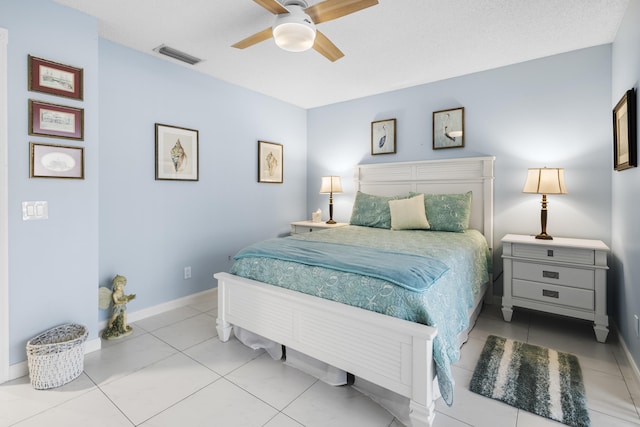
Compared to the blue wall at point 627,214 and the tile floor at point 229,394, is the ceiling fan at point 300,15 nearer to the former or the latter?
→ the blue wall at point 627,214

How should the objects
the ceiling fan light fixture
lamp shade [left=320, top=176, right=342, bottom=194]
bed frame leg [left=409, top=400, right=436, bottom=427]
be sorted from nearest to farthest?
1. bed frame leg [left=409, top=400, right=436, bottom=427]
2. the ceiling fan light fixture
3. lamp shade [left=320, top=176, right=342, bottom=194]

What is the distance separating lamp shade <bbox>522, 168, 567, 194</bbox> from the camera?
272cm

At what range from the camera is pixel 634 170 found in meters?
2.03

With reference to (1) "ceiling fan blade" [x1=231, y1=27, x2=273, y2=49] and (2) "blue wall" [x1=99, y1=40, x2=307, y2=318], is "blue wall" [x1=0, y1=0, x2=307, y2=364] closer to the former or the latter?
(2) "blue wall" [x1=99, y1=40, x2=307, y2=318]

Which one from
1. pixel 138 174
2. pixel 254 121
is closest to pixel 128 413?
pixel 138 174

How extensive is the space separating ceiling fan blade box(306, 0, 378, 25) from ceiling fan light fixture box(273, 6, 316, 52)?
0.18 ft

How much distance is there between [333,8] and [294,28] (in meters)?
0.26

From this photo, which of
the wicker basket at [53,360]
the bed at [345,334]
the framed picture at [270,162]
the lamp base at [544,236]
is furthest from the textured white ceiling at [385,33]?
the wicker basket at [53,360]

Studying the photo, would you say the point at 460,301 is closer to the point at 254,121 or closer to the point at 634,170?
the point at 634,170

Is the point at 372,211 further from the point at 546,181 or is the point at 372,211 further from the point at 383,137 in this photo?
the point at 546,181

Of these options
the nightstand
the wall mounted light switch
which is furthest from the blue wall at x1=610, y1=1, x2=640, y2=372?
the wall mounted light switch

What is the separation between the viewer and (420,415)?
1.47 m

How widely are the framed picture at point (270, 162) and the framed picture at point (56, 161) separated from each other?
81.1 inches

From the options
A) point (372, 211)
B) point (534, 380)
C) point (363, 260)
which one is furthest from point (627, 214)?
point (372, 211)
